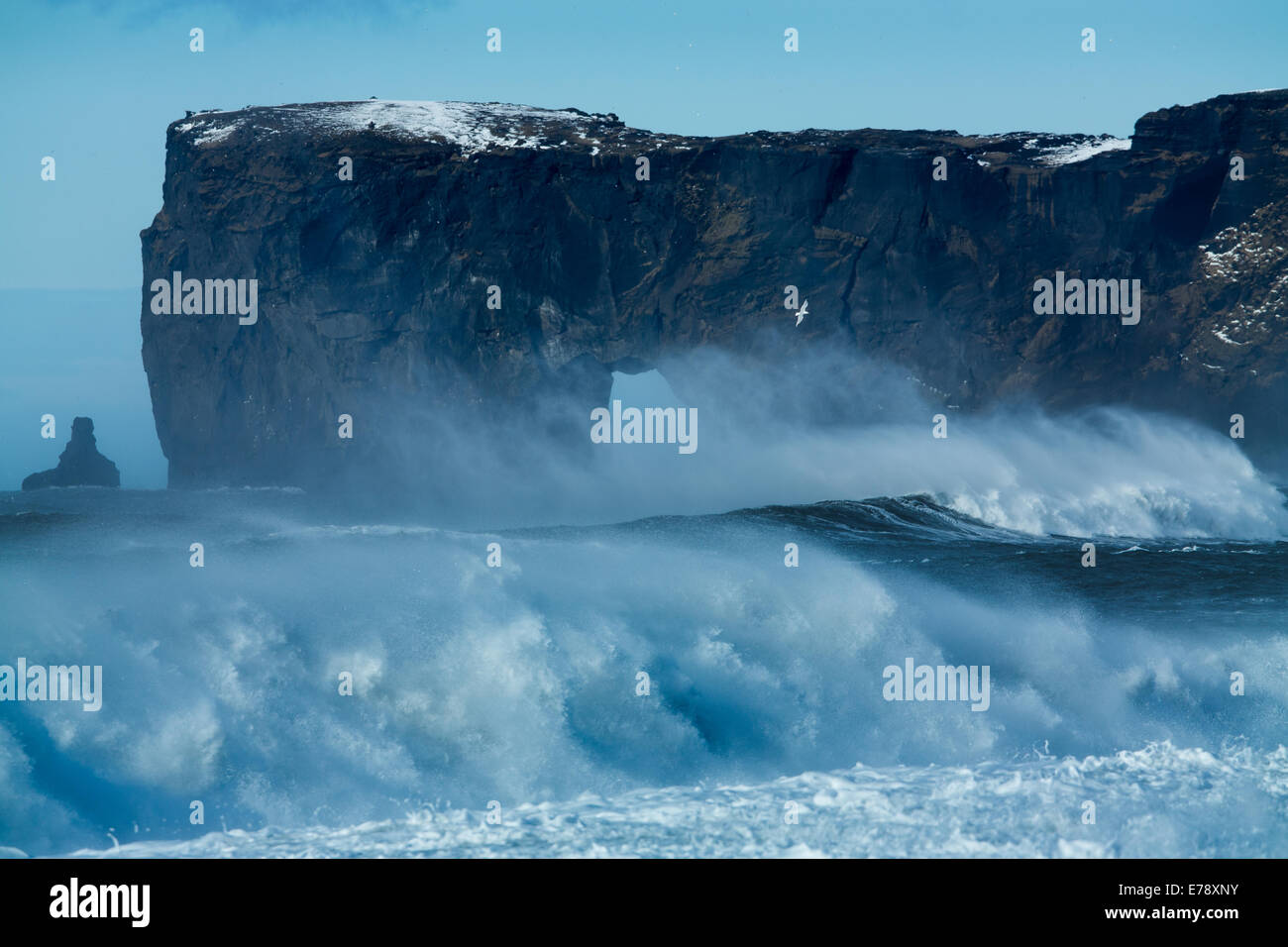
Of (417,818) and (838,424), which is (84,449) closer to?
(838,424)

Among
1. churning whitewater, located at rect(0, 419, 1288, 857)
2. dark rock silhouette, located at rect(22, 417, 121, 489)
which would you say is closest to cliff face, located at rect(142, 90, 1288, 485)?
dark rock silhouette, located at rect(22, 417, 121, 489)

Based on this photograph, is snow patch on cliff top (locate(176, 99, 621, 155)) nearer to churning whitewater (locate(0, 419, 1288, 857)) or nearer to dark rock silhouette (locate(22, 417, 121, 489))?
dark rock silhouette (locate(22, 417, 121, 489))

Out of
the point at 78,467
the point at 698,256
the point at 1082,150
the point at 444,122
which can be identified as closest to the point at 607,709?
the point at 698,256

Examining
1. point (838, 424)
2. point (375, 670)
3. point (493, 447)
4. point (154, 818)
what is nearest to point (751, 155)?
point (838, 424)

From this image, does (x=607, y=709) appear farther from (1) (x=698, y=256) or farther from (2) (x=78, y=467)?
(2) (x=78, y=467)

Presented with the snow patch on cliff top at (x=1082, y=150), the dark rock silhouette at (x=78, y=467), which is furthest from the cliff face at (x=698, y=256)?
the dark rock silhouette at (x=78, y=467)

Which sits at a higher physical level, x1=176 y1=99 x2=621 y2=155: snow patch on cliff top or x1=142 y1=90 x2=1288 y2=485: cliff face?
x1=176 y1=99 x2=621 y2=155: snow patch on cliff top
